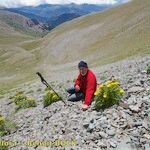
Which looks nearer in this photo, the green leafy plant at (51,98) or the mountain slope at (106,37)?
the green leafy plant at (51,98)

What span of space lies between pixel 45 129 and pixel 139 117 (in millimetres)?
3886

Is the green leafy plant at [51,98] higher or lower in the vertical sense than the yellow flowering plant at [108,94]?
lower

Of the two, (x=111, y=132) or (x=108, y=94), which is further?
(x=108, y=94)

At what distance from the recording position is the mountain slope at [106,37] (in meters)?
64.2

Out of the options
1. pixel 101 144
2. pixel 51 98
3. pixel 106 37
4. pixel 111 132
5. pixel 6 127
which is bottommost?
pixel 106 37

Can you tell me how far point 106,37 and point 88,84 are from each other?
61056 millimetres

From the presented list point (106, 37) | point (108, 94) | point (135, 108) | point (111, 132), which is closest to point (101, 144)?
point (111, 132)

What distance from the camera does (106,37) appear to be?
78.6 metres

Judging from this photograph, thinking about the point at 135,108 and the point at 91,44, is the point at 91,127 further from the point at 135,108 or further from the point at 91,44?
the point at 91,44

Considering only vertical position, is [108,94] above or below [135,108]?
above

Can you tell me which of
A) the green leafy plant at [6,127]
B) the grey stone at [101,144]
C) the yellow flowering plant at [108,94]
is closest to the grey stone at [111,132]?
the grey stone at [101,144]

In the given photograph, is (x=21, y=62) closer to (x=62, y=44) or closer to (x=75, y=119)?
(x=62, y=44)

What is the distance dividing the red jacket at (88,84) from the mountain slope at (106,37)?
1483 inches

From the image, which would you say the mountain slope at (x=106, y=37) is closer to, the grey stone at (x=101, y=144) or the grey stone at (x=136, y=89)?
the grey stone at (x=136, y=89)
